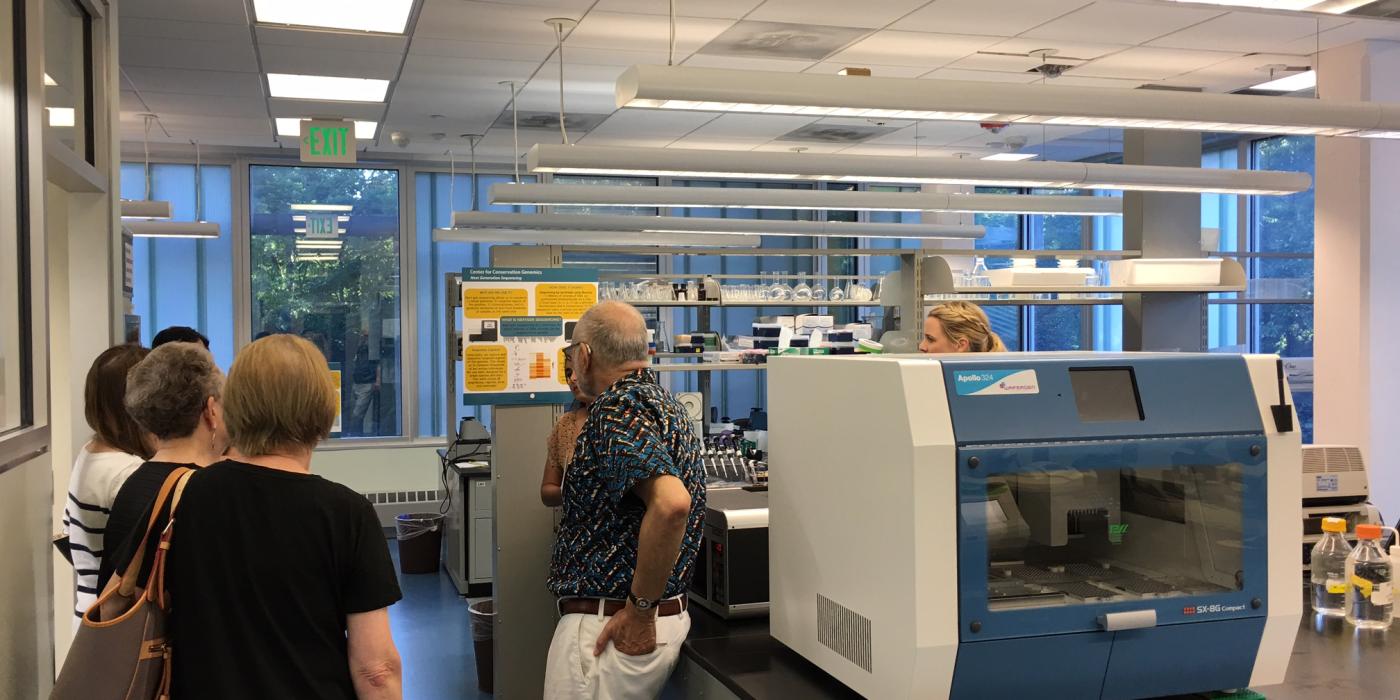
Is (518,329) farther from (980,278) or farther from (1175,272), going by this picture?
(1175,272)

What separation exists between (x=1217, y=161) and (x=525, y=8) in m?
5.84

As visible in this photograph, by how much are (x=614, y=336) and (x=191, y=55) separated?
4.19 m

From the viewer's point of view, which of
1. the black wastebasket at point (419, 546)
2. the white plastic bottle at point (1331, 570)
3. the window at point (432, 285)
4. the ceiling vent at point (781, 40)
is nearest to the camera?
the white plastic bottle at point (1331, 570)

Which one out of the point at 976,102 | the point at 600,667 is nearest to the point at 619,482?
the point at 600,667

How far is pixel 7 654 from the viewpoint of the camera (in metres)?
2.12

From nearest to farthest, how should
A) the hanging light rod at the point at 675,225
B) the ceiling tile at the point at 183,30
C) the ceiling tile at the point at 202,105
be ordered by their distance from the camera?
the ceiling tile at the point at 183,30, the ceiling tile at the point at 202,105, the hanging light rod at the point at 675,225

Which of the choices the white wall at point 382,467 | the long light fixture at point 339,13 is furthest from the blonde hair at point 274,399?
the white wall at point 382,467

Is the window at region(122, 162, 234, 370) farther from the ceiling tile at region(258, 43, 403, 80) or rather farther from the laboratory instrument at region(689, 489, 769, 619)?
the laboratory instrument at region(689, 489, 769, 619)

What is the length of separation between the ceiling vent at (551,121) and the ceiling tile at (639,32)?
A: 63.9 inches

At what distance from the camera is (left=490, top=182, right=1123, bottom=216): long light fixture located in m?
5.78

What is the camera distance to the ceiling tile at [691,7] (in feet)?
15.6

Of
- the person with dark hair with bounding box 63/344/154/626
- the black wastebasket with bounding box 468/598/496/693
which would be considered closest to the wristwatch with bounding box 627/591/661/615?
the person with dark hair with bounding box 63/344/154/626

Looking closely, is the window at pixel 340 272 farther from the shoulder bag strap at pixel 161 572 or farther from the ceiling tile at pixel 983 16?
the shoulder bag strap at pixel 161 572

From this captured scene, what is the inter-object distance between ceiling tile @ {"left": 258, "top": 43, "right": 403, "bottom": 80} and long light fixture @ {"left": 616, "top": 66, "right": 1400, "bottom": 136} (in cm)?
242
